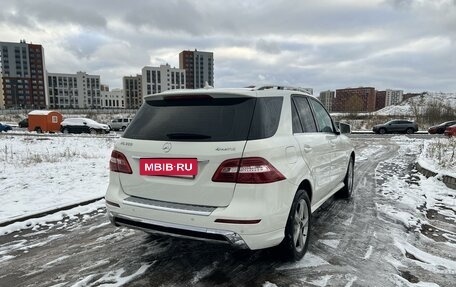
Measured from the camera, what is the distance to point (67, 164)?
932 centimetres

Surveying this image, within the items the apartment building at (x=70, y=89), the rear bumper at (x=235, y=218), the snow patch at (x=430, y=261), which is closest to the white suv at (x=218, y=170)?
the rear bumper at (x=235, y=218)

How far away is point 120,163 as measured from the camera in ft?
11.3

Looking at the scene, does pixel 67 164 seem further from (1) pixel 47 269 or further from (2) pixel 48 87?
(2) pixel 48 87

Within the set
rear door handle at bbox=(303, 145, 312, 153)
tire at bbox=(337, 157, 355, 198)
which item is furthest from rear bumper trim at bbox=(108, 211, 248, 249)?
tire at bbox=(337, 157, 355, 198)

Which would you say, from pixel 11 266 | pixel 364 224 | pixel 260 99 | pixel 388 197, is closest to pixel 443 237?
pixel 364 224

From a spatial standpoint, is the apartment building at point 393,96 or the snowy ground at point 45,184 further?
the apartment building at point 393,96

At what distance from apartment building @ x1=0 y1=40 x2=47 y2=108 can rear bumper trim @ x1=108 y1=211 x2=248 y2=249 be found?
4520 inches

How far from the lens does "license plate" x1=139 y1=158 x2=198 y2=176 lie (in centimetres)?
297

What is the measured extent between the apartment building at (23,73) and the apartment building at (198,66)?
56047 mm

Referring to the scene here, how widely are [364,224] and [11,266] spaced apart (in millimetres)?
4604

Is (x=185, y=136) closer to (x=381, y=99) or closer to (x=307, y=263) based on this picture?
(x=307, y=263)

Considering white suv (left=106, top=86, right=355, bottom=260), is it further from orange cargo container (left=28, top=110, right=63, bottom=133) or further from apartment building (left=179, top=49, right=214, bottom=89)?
apartment building (left=179, top=49, right=214, bottom=89)

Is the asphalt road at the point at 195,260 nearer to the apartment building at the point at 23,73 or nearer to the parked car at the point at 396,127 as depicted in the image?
the parked car at the point at 396,127

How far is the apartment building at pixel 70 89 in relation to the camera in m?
108
